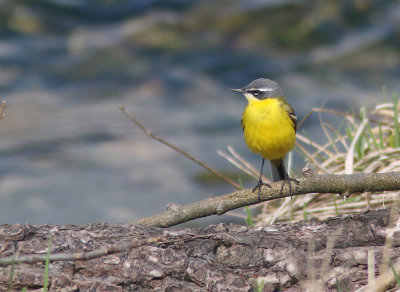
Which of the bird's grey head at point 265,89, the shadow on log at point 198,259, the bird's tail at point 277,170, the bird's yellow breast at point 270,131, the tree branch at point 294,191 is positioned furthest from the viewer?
the bird's tail at point 277,170

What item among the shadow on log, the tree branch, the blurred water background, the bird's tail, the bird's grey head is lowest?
the shadow on log

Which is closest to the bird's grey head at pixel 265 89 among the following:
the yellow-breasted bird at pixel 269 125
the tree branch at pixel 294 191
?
the yellow-breasted bird at pixel 269 125

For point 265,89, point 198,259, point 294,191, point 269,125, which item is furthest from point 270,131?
point 198,259

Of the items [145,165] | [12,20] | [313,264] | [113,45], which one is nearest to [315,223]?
[313,264]

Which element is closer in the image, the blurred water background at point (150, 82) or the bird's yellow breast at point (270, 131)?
the bird's yellow breast at point (270, 131)

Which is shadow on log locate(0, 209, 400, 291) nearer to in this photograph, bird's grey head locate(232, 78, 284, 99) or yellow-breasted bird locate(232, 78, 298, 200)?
yellow-breasted bird locate(232, 78, 298, 200)

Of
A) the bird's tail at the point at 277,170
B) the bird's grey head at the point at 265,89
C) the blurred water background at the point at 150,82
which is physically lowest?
the bird's tail at the point at 277,170

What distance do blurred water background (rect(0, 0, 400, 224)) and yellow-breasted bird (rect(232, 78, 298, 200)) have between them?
4138 millimetres

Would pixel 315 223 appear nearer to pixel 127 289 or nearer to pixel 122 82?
pixel 127 289

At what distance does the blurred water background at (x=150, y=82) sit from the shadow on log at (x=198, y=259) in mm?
5466

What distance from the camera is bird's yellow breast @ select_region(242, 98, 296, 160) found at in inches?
204

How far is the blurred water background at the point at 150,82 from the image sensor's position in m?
10.3

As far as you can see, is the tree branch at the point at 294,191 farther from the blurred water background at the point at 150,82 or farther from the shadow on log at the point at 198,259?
the blurred water background at the point at 150,82

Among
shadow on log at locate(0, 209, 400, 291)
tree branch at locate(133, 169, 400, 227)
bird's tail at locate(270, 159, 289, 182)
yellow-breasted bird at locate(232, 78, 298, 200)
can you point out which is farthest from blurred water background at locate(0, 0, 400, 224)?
shadow on log at locate(0, 209, 400, 291)
